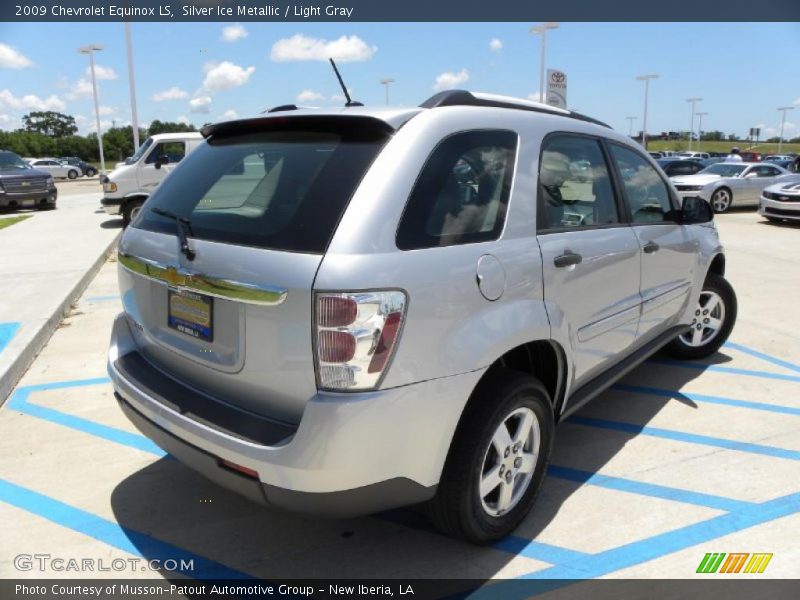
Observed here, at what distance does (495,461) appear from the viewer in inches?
101

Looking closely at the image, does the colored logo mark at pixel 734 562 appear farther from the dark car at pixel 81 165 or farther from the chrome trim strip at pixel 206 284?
the dark car at pixel 81 165

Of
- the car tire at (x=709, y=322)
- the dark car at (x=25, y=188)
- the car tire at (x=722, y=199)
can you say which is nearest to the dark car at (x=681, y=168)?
the car tire at (x=722, y=199)

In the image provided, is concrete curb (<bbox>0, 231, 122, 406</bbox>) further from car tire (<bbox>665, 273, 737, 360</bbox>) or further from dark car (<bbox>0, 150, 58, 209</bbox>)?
dark car (<bbox>0, 150, 58, 209</bbox>)

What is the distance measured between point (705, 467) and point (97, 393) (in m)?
3.99

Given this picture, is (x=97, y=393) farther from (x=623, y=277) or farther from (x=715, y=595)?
(x=715, y=595)

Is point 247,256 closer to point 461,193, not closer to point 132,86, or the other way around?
point 461,193

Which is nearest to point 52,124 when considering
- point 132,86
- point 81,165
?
point 81,165

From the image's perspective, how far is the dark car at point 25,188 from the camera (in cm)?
1661

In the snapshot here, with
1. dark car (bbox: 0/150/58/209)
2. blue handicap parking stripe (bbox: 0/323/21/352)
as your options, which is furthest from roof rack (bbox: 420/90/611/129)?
dark car (bbox: 0/150/58/209)

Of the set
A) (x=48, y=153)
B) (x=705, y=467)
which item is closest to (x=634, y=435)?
(x=705, y=467)

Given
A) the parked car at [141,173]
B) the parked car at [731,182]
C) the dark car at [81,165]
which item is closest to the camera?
the parked car at [141,173]

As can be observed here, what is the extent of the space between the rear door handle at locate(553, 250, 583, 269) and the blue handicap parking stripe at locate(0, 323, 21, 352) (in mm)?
4434

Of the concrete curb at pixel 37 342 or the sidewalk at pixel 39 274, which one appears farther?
the sidewalk at pixel 39 274

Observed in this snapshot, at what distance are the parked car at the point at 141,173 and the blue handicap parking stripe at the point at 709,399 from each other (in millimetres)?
10522
